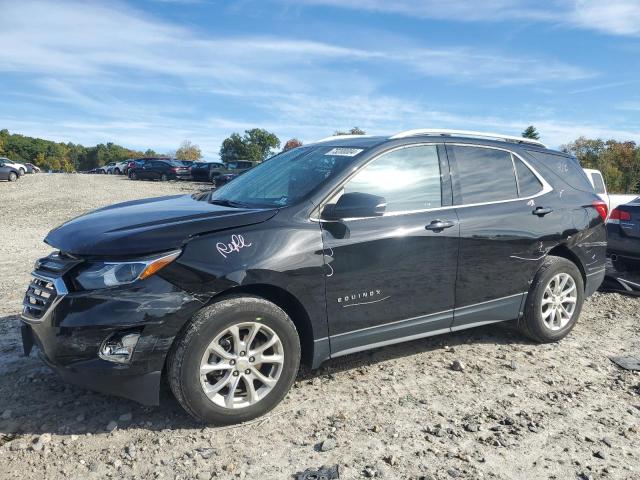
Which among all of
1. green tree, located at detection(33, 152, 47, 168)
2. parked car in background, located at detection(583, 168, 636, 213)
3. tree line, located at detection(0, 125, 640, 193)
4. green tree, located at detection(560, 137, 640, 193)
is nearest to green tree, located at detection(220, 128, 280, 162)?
tree line, located at detection(0, 125, 640, 193)

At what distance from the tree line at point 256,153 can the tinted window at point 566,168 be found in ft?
111

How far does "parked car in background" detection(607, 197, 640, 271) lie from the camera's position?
272 inches

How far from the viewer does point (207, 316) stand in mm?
3139

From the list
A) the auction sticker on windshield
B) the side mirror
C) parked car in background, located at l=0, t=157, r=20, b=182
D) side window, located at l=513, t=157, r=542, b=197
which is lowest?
the side mirror

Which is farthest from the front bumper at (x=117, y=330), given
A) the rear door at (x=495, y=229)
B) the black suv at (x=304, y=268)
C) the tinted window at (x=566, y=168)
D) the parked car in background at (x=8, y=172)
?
the parked car in background at (x=8, y=172)

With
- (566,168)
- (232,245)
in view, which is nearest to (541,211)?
(566,168)

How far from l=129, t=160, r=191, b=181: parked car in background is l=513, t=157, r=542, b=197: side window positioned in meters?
35.2

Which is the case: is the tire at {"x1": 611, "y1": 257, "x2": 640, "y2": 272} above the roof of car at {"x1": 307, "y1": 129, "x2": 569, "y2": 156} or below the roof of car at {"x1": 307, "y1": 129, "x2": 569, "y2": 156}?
below

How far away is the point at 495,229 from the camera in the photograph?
434cm

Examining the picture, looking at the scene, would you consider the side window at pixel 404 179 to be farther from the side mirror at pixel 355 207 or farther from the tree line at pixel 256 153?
the tree line at pixel 256 153

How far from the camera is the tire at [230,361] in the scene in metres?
3.12

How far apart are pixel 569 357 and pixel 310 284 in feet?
8.55

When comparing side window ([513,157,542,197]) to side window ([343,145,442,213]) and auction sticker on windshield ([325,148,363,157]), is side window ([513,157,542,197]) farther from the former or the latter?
auction sticker on windshield ([325,148,363,157])

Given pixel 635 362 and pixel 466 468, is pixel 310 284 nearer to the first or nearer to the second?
pixel 466 468
